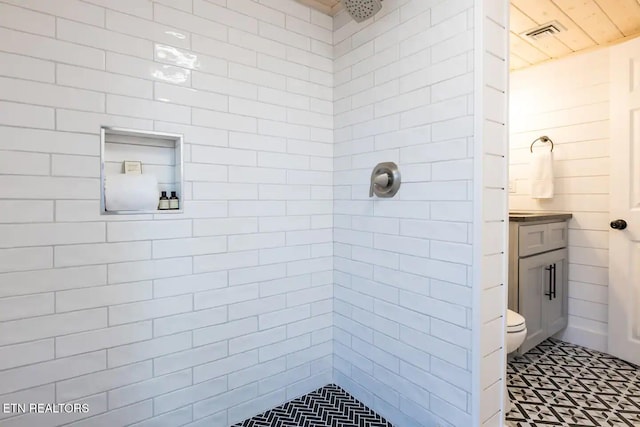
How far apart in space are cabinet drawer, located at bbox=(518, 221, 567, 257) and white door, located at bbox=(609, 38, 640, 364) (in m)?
0.29

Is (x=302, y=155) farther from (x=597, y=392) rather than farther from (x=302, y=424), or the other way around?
(x=597, y=392)

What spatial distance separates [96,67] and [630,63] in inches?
120

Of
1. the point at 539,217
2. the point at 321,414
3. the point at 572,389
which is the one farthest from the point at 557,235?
the point at 321,414

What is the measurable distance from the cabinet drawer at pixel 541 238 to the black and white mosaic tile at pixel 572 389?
740 millimetres

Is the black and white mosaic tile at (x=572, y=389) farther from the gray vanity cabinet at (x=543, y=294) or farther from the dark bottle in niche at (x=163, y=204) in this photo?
the dark bottle in niche at (x=163, y=204)

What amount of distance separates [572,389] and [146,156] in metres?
2.58

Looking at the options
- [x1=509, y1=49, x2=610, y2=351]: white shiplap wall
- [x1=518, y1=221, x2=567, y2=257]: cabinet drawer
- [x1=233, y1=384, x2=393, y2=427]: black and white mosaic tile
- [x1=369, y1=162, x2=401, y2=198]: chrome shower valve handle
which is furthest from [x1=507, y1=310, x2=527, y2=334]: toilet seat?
[x1=509, y1=49, x2=610, y2=351]: white shiplap wall

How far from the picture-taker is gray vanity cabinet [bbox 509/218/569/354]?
221cm

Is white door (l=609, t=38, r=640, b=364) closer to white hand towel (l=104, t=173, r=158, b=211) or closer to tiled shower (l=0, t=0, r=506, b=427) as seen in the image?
tiled shower (l=0, t=0, r=506, b=427)

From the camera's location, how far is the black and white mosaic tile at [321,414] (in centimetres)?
167

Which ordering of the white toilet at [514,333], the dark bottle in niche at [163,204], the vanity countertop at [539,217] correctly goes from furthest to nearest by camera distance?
the vanity countertop at [539,217] < the white toilet at [514,333] < the dark bottle in niche at [163,204]

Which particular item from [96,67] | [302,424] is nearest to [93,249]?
[96,67]

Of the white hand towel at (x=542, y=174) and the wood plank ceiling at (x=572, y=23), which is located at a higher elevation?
the wood plank ceiling at (x=572, y=23)

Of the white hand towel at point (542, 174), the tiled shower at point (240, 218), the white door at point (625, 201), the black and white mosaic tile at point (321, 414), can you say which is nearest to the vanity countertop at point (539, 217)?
the white hand towel at point (542, 174)
